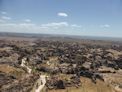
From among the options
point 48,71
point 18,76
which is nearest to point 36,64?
point 48,71

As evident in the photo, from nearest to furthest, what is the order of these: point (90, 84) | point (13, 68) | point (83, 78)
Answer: point (90, 84) → point (83, 78) → point (13, 68)

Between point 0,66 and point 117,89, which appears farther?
point 0,66

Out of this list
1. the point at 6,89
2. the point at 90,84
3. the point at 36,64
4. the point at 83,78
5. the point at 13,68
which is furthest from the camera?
the point at 36,64

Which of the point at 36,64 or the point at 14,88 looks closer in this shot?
the point at 14,88

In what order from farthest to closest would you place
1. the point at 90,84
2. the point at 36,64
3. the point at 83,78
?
the point at 36,64 < the point at 83,78 < the point at 90,84

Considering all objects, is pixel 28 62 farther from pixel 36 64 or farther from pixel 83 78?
pixel 83 78

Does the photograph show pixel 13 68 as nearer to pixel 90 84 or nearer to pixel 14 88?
pixel 14 88

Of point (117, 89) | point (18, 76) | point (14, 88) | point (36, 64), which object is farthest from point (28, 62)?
point (117, 89)

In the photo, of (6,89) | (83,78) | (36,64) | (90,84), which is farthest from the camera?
(36,64)
